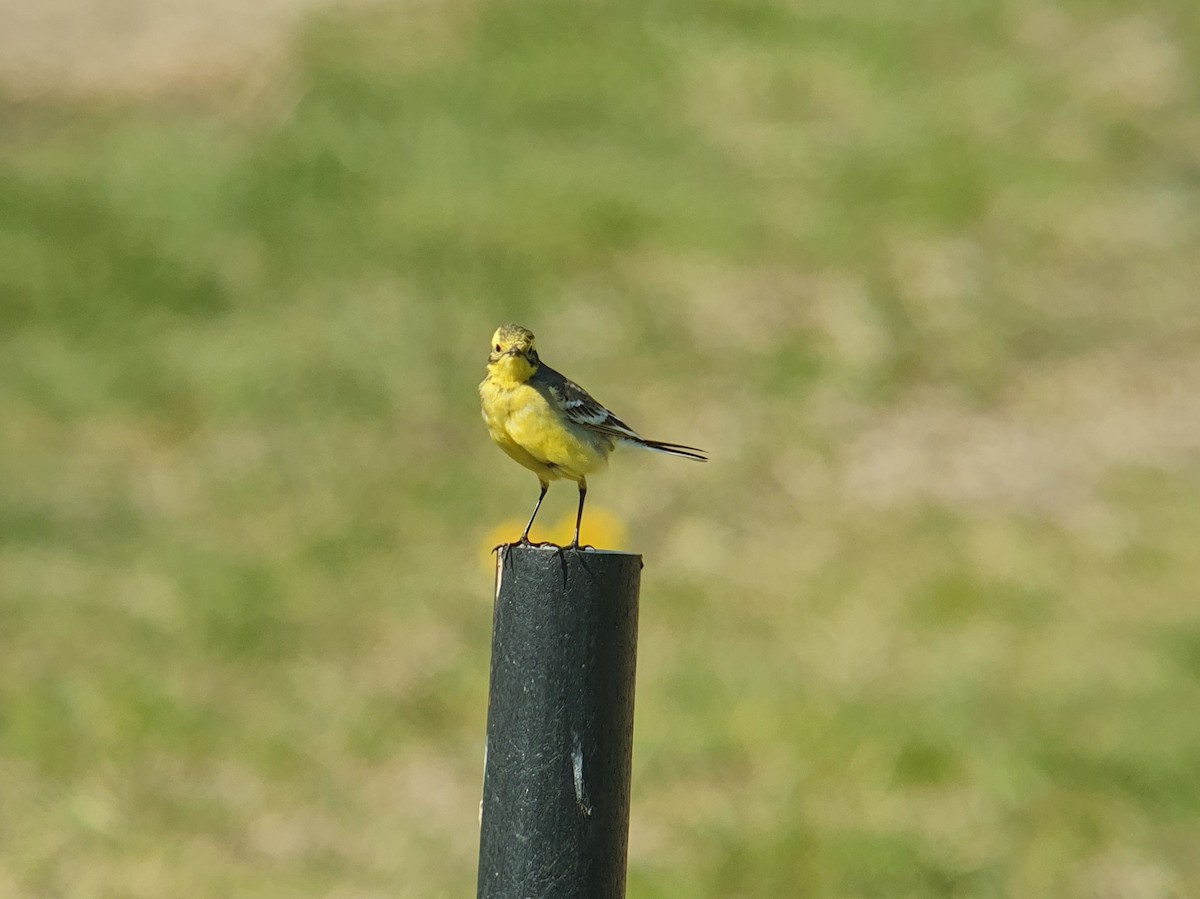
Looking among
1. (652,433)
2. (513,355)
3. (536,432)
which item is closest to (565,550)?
(536,432)

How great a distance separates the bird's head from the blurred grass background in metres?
3.16

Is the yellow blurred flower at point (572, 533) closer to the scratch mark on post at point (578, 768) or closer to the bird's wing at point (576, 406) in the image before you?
the bird's wing at point (576, 406)

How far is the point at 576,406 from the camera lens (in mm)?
5059

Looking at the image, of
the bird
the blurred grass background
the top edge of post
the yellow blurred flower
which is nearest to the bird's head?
the bird

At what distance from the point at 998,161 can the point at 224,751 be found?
8.38 metres

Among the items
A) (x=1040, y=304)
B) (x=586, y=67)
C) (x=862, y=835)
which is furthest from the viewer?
(x=586, y=67)

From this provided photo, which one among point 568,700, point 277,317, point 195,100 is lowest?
point 568,700

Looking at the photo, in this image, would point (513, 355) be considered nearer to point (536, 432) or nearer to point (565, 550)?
point (536, 432)

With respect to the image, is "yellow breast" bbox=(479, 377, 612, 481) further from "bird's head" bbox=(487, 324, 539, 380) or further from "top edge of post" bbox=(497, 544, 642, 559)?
"top edge of post" bbox=(497, 544, 642, 559)

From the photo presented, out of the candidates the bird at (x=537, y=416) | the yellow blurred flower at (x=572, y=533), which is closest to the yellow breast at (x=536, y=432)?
the bird at (x=537, y=416)

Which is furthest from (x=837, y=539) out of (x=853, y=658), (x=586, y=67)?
(x=586, y=67)

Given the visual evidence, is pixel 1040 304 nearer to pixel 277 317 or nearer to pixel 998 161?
pixel 998 161

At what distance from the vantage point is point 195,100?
15594 millimetres

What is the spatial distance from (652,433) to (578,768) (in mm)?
8245
